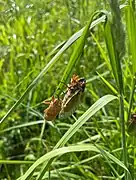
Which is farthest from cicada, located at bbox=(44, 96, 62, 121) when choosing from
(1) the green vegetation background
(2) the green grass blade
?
(1) the green vegetation background

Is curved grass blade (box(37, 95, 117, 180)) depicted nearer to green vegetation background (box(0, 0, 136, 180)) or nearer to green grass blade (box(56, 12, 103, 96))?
green grass blade (box(56, 12, 103, 96))

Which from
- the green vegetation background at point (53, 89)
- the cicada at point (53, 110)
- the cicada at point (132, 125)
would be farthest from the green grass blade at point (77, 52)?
the green vegetation background at point (53, 89)

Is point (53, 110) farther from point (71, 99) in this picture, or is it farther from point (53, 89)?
point (53, 89)

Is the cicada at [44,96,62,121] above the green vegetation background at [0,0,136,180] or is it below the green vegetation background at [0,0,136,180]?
above

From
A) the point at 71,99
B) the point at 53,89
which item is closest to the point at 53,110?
the point at 71,99

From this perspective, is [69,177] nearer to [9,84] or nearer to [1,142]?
[1,142]

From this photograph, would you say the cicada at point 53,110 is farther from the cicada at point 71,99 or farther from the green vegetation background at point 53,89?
the green vegetation background at point 53,89

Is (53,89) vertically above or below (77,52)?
below
